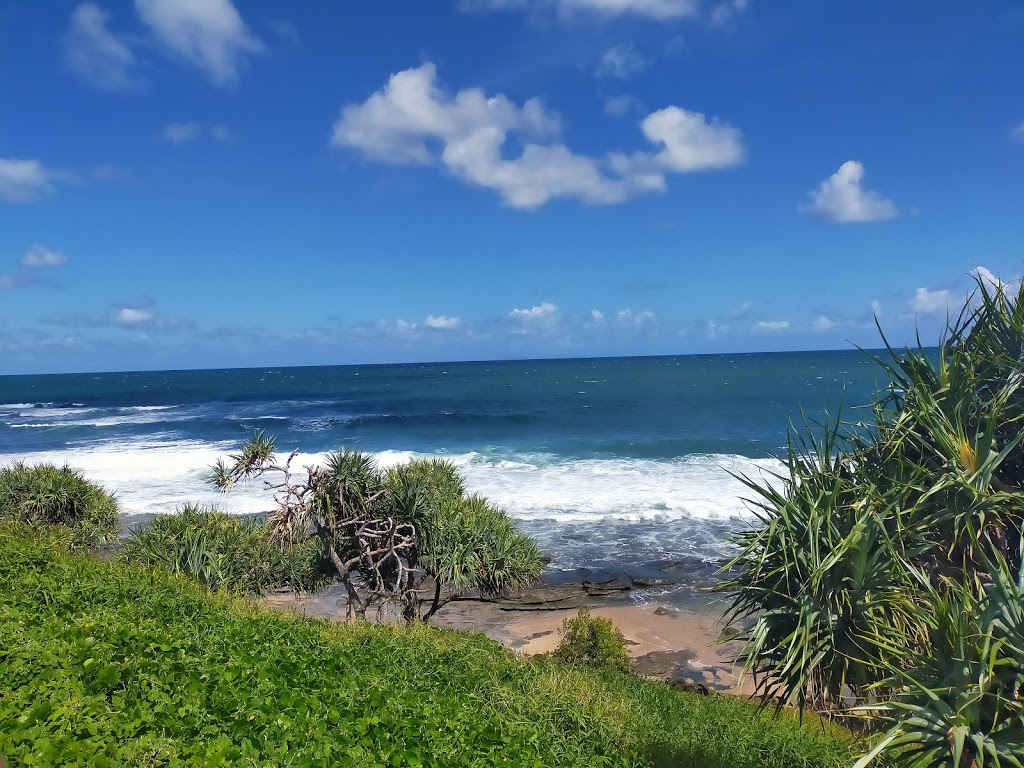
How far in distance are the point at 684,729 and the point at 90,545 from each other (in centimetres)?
1896

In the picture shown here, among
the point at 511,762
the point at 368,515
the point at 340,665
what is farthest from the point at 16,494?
the point at 511,762

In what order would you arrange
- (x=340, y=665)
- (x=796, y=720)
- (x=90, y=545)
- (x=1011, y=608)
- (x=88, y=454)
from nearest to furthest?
(x=1011, y=608) → (x=340, y=665) → (x=796, y=720) → (x=90, y=545) → (x=88, y=454)

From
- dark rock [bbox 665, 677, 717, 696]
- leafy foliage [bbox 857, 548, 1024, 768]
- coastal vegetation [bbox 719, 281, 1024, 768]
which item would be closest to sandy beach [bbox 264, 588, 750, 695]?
dark rock [bbox 665, 677, 717, 696]

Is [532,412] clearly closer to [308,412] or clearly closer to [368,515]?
[308,412]

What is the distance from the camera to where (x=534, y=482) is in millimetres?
41500

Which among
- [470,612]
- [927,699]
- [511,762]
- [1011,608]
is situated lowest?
[470,612]

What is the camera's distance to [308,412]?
83.2 metres

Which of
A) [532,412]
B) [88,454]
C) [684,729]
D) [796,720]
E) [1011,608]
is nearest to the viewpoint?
[1011,608]

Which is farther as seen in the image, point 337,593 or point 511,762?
point 337,593

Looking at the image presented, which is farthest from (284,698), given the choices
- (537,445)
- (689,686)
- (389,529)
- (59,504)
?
(537,445)

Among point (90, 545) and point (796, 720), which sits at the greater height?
point (90, 545)

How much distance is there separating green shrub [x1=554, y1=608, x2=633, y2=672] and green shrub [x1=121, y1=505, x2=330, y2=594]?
7.29m

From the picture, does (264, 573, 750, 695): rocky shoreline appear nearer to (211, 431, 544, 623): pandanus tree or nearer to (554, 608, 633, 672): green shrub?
(554, 608, 633, 672): green shrub

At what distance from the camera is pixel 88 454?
50156mm
